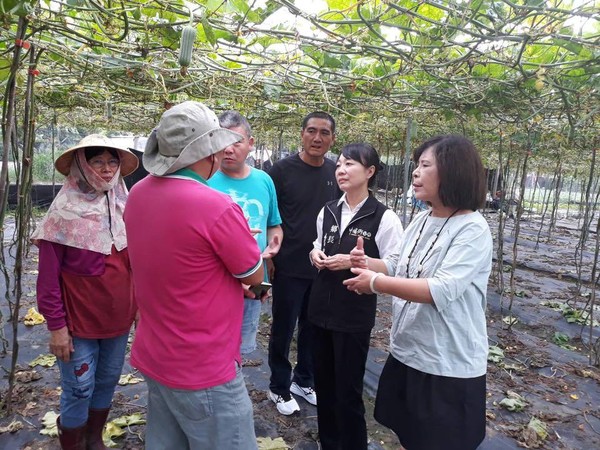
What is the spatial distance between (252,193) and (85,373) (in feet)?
4.32

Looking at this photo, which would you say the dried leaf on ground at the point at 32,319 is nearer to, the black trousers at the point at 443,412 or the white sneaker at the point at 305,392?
the white sneaker at the point at 305,392

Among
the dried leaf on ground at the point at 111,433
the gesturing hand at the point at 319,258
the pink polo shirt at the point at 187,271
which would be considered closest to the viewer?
the pink polo shirt at the point at 187,271

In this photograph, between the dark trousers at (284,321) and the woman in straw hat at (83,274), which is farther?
the dark trousers at (284,321)

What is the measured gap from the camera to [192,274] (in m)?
1.43

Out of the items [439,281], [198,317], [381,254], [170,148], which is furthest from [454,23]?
[198,317]

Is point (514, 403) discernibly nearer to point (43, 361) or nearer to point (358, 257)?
point (358, 257)

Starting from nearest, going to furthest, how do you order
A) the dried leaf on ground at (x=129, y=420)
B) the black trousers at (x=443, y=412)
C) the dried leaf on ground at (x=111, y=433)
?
1. the black trousers at (x=443, y=412)
2. the dried leaf on ground at (x=111, y=433)
3. the dried leaf on ground at (x=129, y=420)

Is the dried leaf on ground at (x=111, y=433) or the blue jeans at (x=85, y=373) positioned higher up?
the blue jeans at (x=85, y=373)

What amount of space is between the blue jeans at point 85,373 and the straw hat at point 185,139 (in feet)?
3.75

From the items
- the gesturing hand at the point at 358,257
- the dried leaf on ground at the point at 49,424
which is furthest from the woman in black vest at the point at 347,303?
the dried leaf on ground at the point at 49,424

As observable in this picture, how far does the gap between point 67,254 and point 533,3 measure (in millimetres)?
2401

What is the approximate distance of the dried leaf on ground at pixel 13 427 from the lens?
270 cm

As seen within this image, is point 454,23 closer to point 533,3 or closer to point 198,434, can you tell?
point 533,3

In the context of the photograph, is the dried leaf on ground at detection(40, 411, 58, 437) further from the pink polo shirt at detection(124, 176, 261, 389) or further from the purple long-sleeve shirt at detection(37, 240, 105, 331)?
the pink polo shirt at detection(124, 176, 261, 389)
